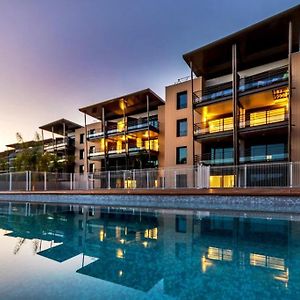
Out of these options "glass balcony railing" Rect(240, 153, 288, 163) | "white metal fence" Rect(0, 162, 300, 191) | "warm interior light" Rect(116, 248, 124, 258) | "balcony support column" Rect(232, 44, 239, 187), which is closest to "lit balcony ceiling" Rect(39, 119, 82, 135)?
"white metal fence" Rect(0, 162, 300, 191)

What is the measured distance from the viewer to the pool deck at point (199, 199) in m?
11.7

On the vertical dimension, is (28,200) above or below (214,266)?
below

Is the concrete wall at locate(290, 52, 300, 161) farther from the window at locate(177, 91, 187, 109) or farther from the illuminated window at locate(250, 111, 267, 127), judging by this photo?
the window at locate(177, 91, 187, 109)

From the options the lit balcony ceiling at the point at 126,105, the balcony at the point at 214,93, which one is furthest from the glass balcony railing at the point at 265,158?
the lit balcony ceiling at the point at 126,105

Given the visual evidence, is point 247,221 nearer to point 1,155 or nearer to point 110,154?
point 110,154

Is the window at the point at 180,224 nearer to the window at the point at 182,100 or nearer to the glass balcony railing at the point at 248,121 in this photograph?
the glass balcony railing at the point at 248,121

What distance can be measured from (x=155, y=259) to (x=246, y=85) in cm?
1623

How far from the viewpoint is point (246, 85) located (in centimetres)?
1853

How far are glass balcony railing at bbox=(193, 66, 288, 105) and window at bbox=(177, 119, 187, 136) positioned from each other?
2.69 metres

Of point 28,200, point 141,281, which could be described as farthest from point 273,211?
point 28,200

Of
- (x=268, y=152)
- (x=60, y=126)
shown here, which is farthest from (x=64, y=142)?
(x=268, y=152)

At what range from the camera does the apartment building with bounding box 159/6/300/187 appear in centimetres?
1705

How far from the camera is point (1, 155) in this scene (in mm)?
50219

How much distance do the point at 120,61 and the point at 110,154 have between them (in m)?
9.92
